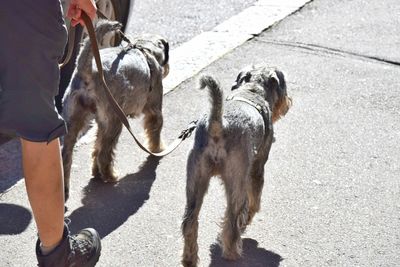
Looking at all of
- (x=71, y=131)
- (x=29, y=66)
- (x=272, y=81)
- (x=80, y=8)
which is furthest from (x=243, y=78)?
(x=29, y=66)

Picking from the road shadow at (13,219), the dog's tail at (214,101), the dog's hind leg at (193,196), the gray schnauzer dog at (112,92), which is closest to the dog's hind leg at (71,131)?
the gray schnauzer dog at (112,92)

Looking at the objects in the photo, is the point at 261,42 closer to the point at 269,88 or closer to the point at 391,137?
the point at 391,137

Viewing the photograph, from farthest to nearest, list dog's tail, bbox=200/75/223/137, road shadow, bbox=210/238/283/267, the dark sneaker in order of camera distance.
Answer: road shadow, bbox=210/238/283/267
dog's tail, bbox=200/75/223/137
the dark sneaker

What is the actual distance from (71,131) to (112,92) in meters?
0.39

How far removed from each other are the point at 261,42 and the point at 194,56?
3.08ft

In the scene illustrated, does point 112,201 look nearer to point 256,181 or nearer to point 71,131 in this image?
point 71,131

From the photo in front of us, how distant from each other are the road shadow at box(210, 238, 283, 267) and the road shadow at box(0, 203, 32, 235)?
1.22 metres

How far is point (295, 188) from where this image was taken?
6.29 metres

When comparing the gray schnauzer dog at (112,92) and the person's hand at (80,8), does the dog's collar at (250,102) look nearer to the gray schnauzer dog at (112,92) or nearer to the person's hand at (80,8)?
the gray schnauzer dog at (112,92)

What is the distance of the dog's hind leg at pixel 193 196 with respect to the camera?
513cm

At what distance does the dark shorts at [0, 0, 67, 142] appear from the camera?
436cm

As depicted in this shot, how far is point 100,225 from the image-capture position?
5742 millimetres

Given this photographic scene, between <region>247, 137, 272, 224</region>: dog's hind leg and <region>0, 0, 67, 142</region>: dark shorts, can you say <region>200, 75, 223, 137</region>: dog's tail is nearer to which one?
<region>247, 137, 272, 224</region>: dog's hind leg

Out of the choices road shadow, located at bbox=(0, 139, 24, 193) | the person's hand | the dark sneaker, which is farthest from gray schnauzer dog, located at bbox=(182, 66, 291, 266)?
road shadow, located at bbox=(0, 139, 24, 193)
